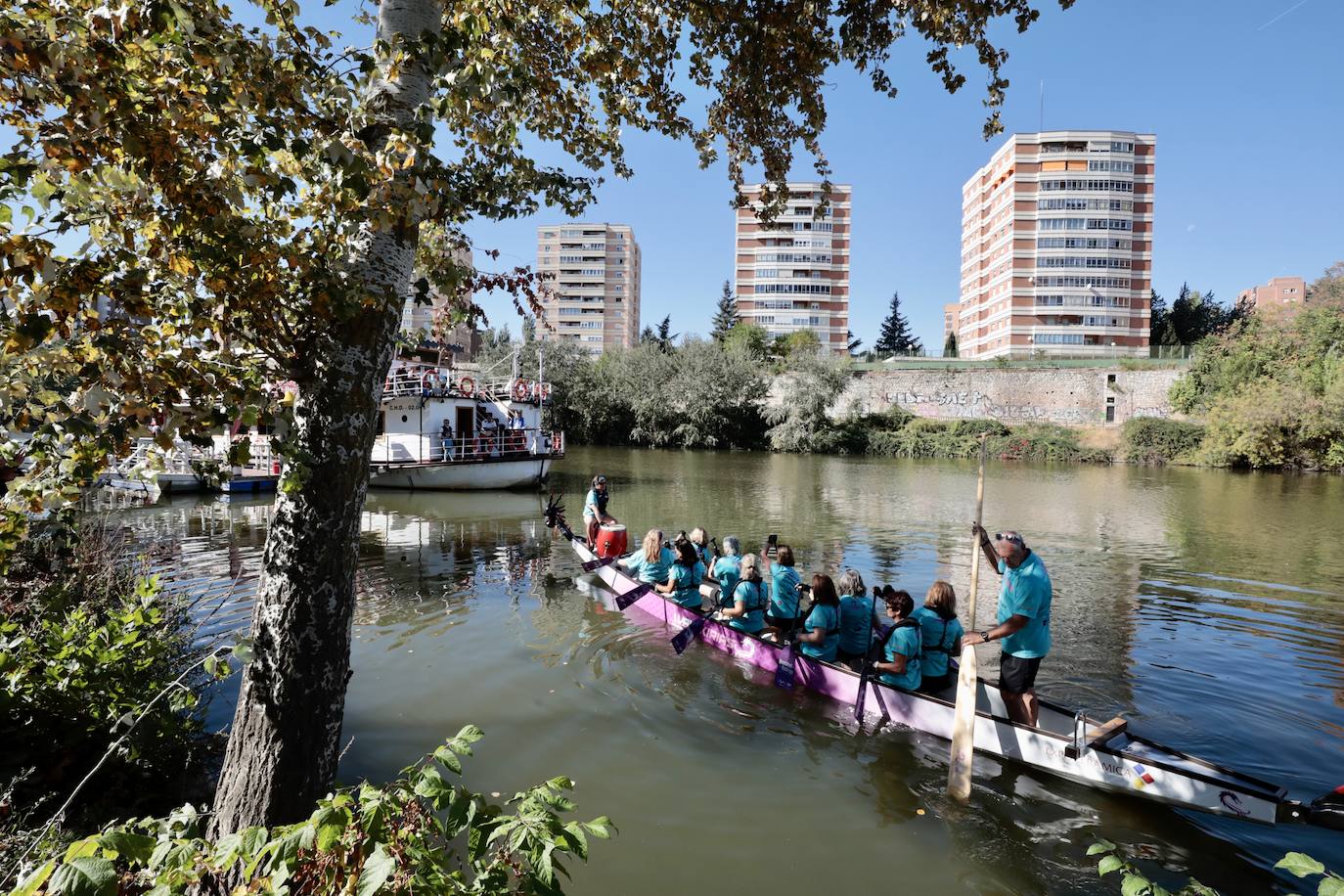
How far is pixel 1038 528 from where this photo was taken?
1992cm

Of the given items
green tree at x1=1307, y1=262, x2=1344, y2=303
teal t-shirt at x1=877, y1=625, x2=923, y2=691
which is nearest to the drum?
teal t-shirt at x1=877, y1=625, x2=923, y2=691

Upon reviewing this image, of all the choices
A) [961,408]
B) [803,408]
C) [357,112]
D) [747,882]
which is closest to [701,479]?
[803,408]

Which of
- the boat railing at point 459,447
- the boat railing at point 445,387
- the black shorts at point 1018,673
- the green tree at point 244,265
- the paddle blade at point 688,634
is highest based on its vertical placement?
the boat railing at point 445,387

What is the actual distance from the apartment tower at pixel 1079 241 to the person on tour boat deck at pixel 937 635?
74.4 metres

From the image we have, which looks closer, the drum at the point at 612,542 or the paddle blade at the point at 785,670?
the paddle blade at the point at 785,670

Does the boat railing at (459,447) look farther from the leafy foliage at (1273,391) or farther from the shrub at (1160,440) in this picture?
the leafy foliage at (1273,391)

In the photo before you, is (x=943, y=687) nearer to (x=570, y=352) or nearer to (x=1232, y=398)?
(x=1232, y=398)

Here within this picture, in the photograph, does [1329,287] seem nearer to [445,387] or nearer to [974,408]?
[974,408]

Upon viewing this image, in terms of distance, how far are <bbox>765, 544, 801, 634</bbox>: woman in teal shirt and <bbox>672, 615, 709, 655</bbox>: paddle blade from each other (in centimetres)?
98

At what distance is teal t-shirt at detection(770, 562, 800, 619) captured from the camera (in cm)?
866

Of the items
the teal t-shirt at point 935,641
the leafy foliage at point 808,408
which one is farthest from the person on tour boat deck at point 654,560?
the leafy foliage at point 808,408

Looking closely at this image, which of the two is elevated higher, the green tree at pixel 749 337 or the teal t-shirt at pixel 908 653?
the green tree at pixel 749 337

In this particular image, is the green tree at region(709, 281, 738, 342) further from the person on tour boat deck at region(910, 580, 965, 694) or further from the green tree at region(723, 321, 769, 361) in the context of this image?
the person on tour boat deck at region(910, 580, 965, 694)

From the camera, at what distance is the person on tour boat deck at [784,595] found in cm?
867
